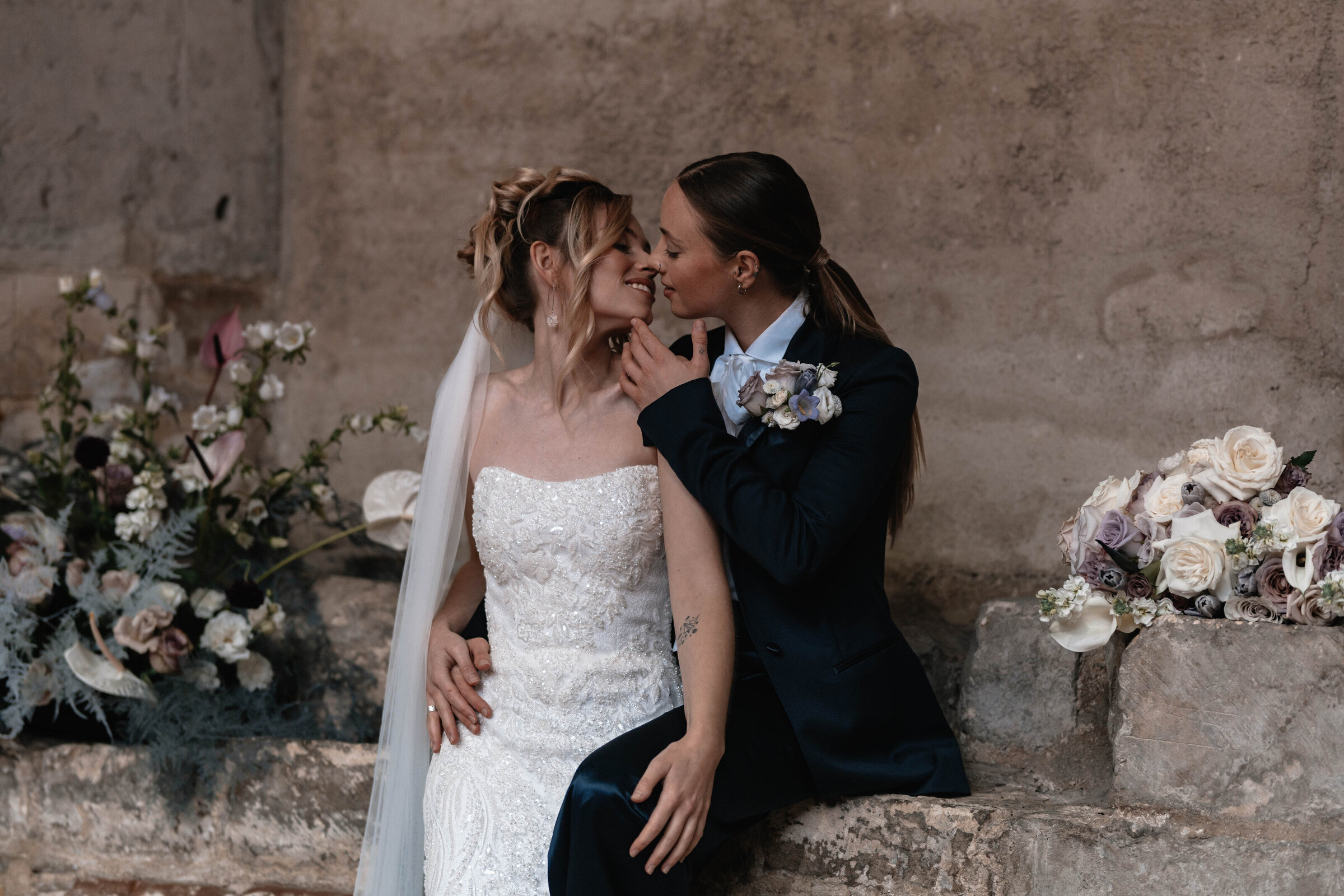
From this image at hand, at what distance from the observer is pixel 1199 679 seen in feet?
6.58

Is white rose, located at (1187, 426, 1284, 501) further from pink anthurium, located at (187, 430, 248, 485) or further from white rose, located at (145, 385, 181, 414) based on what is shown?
white rose, located at (145, 385, 181, 414)

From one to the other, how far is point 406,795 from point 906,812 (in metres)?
1.03

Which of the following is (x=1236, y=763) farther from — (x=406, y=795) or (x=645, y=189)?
(x=645, y=189)

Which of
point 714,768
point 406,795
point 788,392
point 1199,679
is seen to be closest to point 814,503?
point 788,392

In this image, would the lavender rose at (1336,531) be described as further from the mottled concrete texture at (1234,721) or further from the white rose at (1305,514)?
the mottled concrete texture at (1234,721)

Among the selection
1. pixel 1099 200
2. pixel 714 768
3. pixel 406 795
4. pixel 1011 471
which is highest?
pixel 1099 200

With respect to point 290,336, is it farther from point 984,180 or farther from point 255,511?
point 984,180

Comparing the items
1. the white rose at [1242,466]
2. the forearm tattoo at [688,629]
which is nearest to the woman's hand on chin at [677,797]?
the forearm tattoo at [688,629]

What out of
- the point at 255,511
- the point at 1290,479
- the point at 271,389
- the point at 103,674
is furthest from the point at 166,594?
the point at 1290,479

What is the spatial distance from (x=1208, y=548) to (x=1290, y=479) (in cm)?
24

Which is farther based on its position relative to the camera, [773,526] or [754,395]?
[754,395]

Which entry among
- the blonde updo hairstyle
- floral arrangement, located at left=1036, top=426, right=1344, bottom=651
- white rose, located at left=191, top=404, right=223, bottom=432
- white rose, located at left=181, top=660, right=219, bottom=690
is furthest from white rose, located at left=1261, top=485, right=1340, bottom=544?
white rose, located at left=191, top=404, right=223, bottom=432

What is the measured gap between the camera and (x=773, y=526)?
202cm

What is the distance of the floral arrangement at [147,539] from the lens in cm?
274
